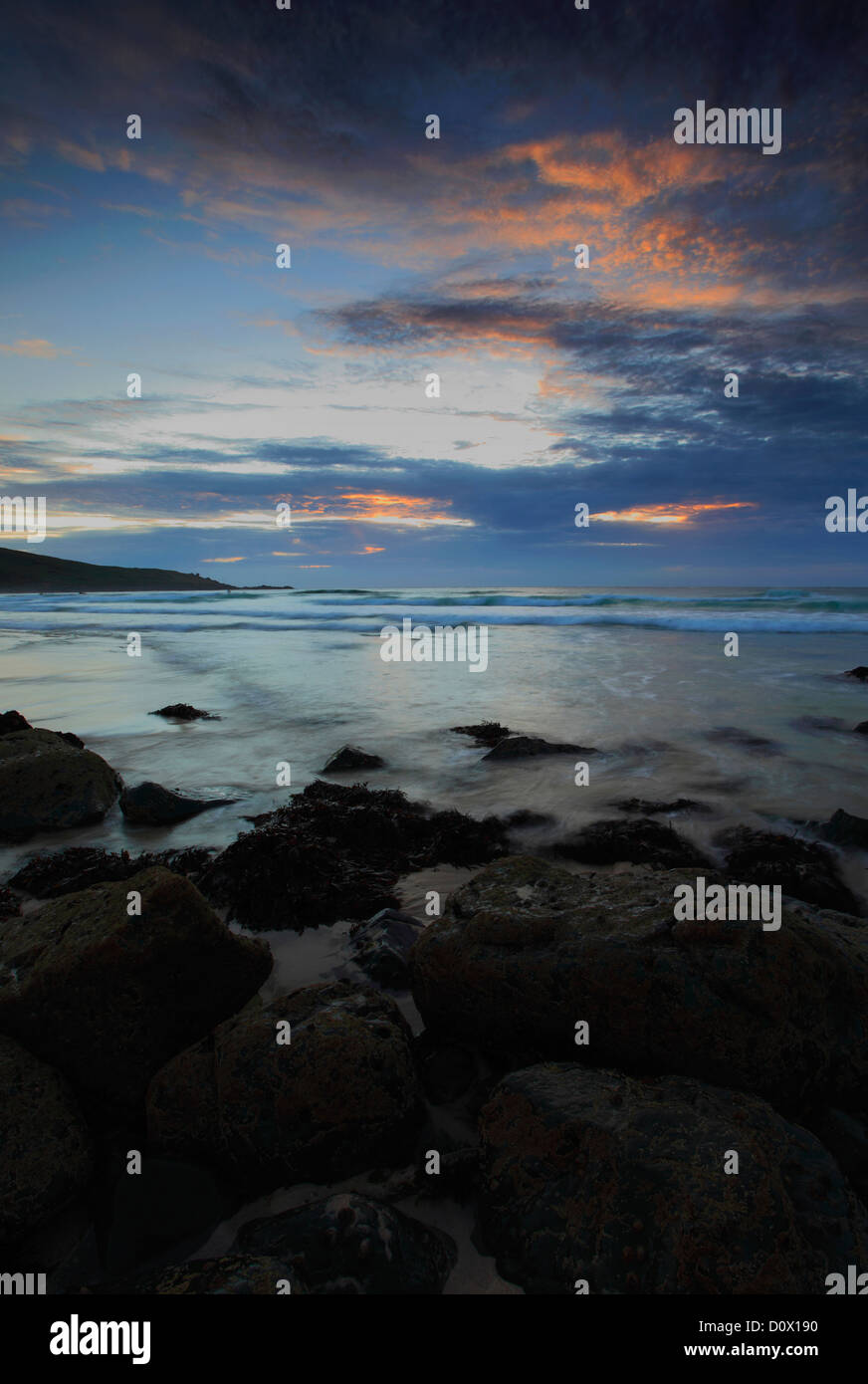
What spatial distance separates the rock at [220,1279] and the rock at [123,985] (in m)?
0.74

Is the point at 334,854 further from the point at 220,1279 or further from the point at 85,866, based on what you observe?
the point at 220,1279

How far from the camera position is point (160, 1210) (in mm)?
2482

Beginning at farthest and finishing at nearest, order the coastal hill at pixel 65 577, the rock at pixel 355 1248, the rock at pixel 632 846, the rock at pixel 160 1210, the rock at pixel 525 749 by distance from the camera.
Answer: the coastal hill at pixel 65 577 → the rock at pixel 525 749 → the rock at pixel 632 846 → the rock at pixel 160 1210 → the rock at pixel 355 1248

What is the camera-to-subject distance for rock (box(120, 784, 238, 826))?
6277mm

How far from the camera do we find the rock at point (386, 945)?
12.3 ft

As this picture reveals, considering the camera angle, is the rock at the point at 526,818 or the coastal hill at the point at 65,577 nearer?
the rock at the point at 526,818

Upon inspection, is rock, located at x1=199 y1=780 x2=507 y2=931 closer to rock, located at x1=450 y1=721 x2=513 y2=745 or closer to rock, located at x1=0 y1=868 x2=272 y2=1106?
rock, located at x1=0 y1=868 x2=272 y2=1106

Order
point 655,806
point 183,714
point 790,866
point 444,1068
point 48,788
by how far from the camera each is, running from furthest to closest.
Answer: point 183,714, point 655,806, point 48,788, point 790,866, point 444,1068

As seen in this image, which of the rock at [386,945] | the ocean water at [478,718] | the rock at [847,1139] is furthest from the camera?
the ocean water at [478,718]

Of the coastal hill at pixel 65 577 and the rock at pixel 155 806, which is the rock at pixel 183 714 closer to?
the rock at pixel 155 806

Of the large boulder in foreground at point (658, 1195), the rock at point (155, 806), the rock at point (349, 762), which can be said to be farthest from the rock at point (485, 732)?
the large boulder in foreground at point (658, 1195)

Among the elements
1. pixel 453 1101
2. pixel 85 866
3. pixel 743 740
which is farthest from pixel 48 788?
pixel 743 740

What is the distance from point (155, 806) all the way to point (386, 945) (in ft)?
11.2
